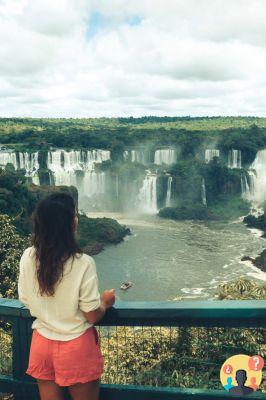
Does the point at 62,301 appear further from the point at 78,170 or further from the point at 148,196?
the point at 148,196

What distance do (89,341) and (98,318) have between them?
0.40ft

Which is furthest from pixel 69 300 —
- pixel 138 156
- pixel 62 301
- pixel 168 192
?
pixel 138 156

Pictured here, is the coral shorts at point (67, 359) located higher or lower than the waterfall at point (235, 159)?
higher

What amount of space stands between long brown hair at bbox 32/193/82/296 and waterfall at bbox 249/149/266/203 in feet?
163

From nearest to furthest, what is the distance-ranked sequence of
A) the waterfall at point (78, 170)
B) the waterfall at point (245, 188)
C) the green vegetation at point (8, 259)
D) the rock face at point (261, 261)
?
the green vegetation at point (8, 259) → the rock face at point (261, 261) → the waterfall at point (78, 170) → the waterfall at point (245, 188)

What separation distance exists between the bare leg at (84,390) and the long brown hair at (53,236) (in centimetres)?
48

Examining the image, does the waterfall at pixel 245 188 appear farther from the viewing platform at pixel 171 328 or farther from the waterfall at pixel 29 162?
the viewing platform at pixel 171 328

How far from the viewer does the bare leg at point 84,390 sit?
2.43 meters

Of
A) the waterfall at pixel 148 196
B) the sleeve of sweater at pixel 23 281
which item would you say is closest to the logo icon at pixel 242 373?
the sleeve of sweater at pixel 23 281

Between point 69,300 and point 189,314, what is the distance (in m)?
0.62

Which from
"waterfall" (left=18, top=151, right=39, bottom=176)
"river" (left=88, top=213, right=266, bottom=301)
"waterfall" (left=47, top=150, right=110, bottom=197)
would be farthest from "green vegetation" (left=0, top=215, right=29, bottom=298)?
"waterfall" (left=18, top=151, right=39, bottom=176)

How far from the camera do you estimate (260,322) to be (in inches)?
97.6

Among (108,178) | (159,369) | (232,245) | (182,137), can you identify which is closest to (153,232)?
(232,245)

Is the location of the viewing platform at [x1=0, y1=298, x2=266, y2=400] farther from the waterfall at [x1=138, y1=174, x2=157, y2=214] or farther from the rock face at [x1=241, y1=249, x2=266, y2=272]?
the waterfall at [x1=138, y1=174, x2=157, y2=214]
